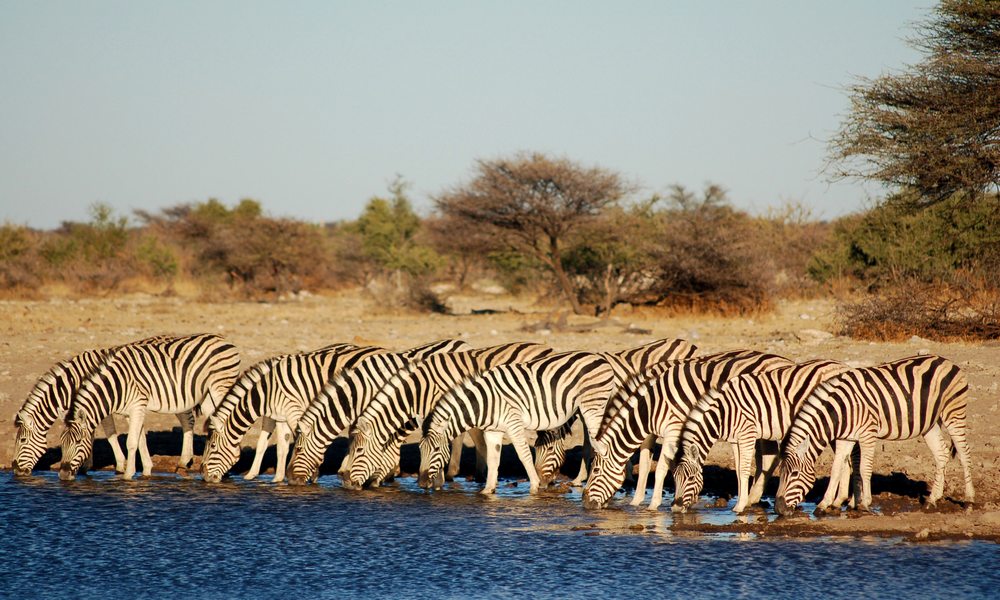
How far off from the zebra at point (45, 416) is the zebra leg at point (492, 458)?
3.30 metres

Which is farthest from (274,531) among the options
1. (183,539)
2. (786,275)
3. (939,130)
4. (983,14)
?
(786,275)

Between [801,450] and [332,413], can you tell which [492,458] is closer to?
[332,413]

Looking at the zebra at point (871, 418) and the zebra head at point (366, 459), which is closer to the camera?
the zebra at point (871, 418)

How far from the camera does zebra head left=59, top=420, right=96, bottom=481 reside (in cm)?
977

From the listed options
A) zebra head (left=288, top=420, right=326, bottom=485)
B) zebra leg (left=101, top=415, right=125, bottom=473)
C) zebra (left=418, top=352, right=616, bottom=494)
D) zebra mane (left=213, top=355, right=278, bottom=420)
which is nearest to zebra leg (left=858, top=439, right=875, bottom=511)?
zebra (left=418, top=352, right=616, bottom=494)

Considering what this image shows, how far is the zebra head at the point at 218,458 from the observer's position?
9.77 metres

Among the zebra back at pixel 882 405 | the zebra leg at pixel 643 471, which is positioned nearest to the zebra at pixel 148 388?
the zebra leg at pixel 643 471

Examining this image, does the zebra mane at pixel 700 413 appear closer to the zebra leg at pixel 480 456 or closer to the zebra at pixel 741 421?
the zebra at pixel 741 421

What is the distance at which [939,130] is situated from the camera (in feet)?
52.0

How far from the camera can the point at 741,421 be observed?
8250 millimetres

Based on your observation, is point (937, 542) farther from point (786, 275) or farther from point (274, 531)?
point (786, 275)

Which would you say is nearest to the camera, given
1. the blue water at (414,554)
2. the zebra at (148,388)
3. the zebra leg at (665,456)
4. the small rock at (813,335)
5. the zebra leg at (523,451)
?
the blue water at (414,554)

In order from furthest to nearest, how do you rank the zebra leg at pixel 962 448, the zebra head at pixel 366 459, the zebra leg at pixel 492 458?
the zebra head at pixel 366 459 → the zebra leg at pixel 492 458 → the zebra leg at pixel 962 448

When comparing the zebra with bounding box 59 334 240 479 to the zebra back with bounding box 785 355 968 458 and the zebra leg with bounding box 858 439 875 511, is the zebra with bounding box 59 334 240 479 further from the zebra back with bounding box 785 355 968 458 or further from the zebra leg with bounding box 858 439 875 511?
the zebra leg with bounding box 858 439 875 511
